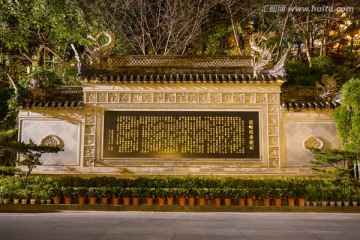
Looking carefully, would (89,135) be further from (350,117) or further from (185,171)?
(350,117)

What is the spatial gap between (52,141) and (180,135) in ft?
14.7

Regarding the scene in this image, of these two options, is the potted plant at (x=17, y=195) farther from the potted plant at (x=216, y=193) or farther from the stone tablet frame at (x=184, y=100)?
the potted plant at (x=216, y=193)

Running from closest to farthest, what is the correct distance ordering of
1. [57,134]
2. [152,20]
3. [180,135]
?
[180,135] → [57,134] → [152,20]

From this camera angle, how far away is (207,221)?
720 cm

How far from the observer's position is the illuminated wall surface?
11.4 metres

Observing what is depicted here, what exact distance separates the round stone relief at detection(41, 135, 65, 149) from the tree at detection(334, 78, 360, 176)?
30.5ft

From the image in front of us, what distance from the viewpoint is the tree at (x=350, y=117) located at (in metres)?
9.86

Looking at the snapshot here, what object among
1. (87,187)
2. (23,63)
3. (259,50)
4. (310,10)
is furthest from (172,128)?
(23,63)

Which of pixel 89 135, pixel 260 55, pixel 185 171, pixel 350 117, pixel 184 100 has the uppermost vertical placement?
pixel 260 55

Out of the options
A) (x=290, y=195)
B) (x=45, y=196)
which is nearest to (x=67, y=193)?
(x=45, y=196)

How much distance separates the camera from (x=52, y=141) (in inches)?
457

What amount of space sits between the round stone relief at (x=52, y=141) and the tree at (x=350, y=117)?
9.29 metres

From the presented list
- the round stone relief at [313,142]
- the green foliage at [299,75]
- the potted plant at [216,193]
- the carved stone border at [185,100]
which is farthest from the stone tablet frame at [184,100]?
the green foliage at [299,75]

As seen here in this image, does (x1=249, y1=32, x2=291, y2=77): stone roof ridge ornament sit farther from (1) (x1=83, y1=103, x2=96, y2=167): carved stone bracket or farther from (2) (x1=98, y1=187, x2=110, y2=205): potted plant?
(2) (x1=98, y1=187, x2=110, y2=205): potted plant
